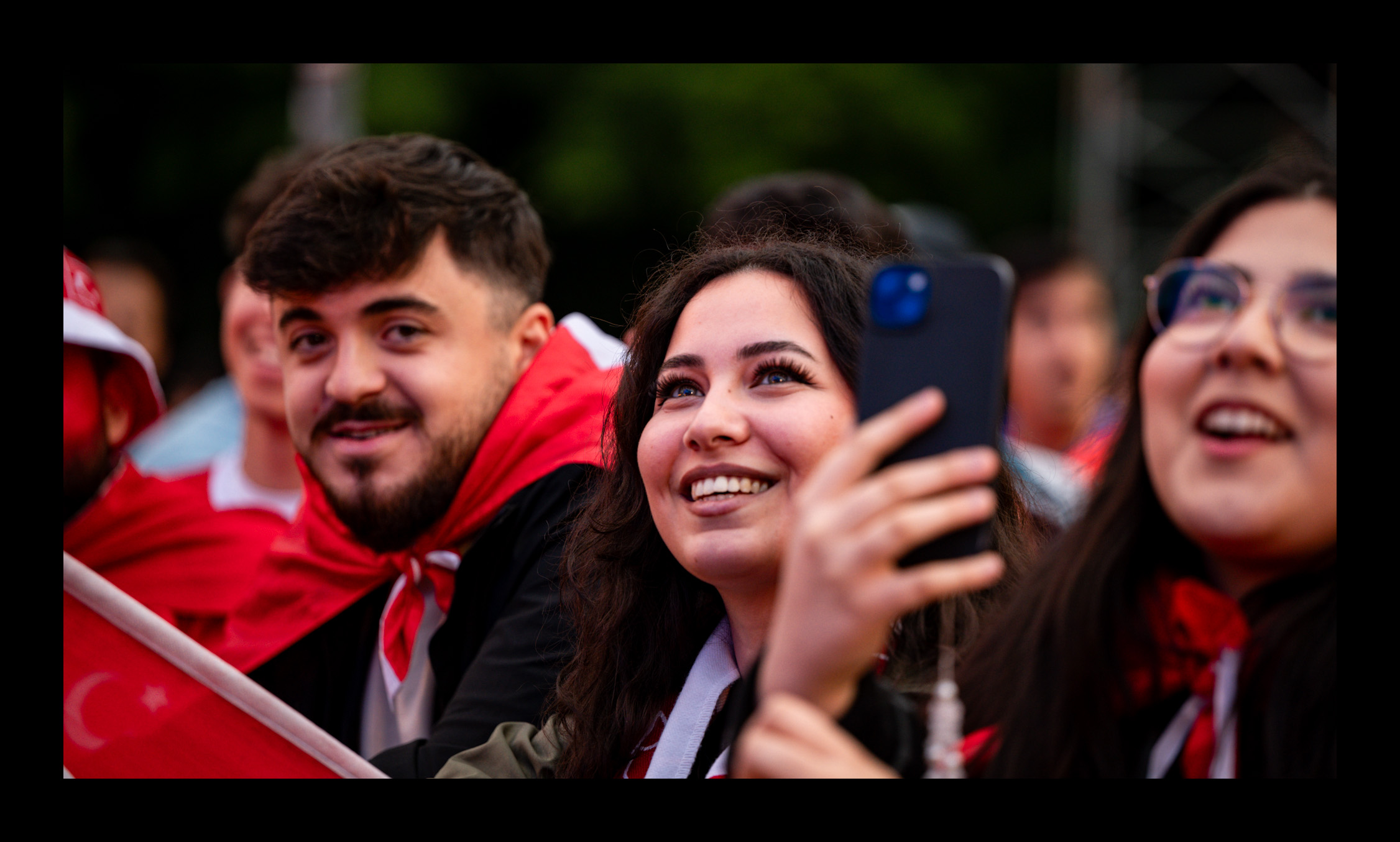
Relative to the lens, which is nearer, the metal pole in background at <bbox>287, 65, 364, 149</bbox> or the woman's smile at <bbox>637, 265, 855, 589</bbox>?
the woman's smile at <bbox>637, 265, 855, 589</bbox>

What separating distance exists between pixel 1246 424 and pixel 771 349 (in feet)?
2.50

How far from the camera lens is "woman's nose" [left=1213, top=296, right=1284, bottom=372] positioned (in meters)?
1.41

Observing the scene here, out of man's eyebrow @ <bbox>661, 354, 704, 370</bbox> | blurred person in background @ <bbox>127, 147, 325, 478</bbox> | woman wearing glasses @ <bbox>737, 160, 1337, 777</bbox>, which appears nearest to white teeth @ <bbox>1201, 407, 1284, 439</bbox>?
woman wearing glasses @ <bbox>737, 160, 1337, 777</bbox>

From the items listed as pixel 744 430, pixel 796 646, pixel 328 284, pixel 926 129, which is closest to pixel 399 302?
pixel 328 284

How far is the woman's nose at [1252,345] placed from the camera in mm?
1412

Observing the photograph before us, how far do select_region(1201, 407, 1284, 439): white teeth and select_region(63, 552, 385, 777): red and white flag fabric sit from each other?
56.4 inches

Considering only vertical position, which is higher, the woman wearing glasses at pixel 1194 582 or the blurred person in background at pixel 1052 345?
the blurred person in background at pixel 1052 345

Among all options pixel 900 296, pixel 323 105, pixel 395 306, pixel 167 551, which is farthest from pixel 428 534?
pixel 323 105

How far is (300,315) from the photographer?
2795 millimetres

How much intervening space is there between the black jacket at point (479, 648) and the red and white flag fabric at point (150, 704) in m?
0.29

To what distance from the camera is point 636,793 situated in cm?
160

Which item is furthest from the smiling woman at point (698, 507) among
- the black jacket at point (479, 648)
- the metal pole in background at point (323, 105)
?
the metal pole in background at point (323, 105)

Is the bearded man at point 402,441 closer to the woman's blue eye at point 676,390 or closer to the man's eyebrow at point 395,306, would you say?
the man's eyebrow at point 395,306

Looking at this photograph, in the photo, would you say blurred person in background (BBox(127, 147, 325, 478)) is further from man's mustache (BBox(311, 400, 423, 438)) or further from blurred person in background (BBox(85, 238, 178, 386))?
blurred person in background (BBox(85, 238, 178, 386))
